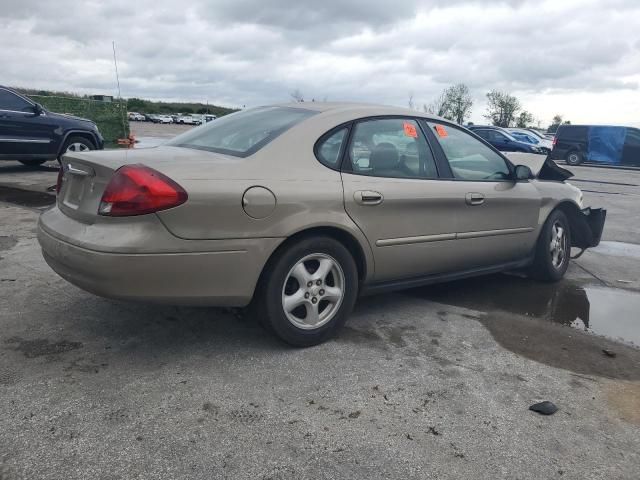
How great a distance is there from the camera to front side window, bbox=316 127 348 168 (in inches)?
138

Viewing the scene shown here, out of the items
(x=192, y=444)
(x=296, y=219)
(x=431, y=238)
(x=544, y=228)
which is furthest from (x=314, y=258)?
(x=544, y=228)

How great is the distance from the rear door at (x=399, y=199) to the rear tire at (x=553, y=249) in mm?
1279

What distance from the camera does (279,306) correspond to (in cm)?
327

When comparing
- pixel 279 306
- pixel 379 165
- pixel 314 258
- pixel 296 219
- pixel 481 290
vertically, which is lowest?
pixel 481 290

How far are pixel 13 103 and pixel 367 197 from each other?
31.1 feet

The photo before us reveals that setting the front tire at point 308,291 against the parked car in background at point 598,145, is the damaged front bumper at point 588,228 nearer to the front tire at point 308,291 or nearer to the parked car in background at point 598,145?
the front tire at point 308,291

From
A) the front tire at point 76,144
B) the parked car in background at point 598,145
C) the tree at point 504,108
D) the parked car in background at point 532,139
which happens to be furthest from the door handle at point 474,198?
the tree at point 504,108

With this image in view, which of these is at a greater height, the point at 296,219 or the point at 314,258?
the point at 296,219

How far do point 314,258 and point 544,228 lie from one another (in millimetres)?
2640

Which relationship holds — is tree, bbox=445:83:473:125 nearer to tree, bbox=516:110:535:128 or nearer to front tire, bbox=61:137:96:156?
tree, bbox=516:110:535:128

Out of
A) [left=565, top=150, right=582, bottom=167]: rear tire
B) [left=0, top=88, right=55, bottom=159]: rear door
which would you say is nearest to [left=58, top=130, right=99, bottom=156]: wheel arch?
[left=0, top=88, right=55, bottom=159]: rear door

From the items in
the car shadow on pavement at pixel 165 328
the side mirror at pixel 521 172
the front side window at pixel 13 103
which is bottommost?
the car shadow on pavement at pixel 165 328

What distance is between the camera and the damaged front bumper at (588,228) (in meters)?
5.68

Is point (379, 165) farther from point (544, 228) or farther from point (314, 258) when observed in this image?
point (544, 228)
